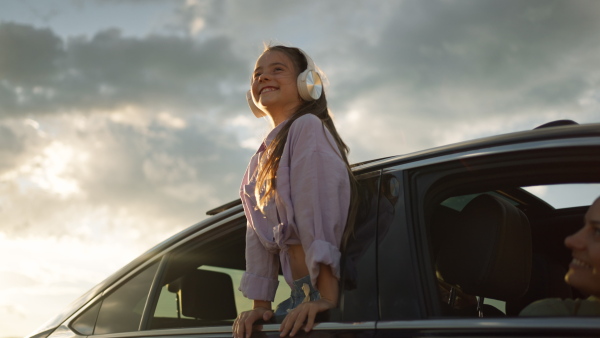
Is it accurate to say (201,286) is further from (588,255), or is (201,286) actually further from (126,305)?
(588,255)

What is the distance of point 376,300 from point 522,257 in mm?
719

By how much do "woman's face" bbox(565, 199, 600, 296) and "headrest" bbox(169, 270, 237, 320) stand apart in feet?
5.10

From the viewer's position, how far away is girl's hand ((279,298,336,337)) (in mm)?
2365

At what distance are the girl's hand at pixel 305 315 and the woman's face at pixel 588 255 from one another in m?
0.81

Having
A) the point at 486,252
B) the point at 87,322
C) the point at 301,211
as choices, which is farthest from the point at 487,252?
the point at 87,322

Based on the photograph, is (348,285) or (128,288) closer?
(348,285)

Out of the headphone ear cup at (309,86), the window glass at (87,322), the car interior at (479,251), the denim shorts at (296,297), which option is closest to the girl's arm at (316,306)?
the denim shorts at (296,297)

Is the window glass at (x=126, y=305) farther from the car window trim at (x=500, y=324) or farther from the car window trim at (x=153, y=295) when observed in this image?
the car window trim at (x=500, y=324)

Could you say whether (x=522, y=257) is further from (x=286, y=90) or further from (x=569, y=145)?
(x=286, y=90)

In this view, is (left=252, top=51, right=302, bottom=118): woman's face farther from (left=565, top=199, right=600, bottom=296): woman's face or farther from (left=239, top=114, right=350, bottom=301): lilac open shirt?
(left=565, top=199, right=600, bottom=296): woman's face

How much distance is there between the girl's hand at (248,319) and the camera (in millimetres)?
2619

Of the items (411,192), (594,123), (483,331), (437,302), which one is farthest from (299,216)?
(594,123)

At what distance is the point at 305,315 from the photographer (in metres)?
2.39

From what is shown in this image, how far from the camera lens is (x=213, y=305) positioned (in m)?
3.32
